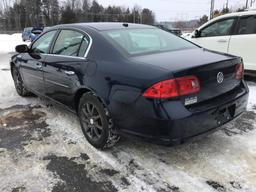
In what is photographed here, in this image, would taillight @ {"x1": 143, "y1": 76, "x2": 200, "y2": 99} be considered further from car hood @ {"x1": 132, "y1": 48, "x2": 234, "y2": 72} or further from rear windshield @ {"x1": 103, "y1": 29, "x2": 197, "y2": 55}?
rear windshield @ {"x1": 103, "y1": 29, "x2": 197, "y2": 55}

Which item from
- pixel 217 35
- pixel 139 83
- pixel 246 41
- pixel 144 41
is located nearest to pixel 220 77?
pixel 139 83

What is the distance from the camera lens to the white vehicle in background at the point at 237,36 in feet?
21.2

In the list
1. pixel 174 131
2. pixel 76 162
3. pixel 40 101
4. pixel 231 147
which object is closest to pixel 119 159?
pixel 76 162

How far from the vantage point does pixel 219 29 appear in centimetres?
715

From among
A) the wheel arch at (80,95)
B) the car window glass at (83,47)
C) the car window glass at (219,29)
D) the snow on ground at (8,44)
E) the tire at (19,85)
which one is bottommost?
the snow on ground at (8,44)

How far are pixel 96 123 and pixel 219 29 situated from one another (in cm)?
470


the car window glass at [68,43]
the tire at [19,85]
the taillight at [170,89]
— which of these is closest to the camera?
the taillight at [170,89]

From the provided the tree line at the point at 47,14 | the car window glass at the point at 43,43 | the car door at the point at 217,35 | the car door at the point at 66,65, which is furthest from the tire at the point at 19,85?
the tree line at the point at 47,14

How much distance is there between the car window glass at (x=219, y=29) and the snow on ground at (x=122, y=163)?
3.05 metres

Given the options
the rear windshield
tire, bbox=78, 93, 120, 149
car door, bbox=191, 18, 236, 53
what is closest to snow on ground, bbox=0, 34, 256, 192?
tire, bbox=78, 93, 120, 149

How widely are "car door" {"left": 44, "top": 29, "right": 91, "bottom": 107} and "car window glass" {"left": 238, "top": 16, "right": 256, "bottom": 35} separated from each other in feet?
13.5

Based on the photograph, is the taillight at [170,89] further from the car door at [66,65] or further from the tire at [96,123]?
the car door at [66,65]

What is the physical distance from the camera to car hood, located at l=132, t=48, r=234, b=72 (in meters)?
3.02

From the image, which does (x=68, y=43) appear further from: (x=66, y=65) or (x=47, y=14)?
(x=47, y=14)
